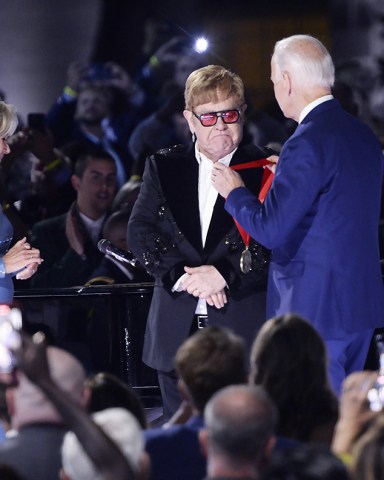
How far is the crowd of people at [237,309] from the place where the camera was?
11.4 ft

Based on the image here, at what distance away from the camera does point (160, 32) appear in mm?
11414

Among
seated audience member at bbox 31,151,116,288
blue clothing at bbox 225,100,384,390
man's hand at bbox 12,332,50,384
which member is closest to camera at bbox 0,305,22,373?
man's hand at bbox 12,332,50,384

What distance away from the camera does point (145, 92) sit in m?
11.2

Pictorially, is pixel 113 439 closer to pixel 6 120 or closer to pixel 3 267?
pixel 3 267

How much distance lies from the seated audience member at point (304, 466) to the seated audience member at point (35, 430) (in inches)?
24.9

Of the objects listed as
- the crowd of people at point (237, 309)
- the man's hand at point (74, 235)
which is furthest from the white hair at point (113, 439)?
the man's hand at point (74, 235)

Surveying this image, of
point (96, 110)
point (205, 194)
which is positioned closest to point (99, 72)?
point (96, 110)

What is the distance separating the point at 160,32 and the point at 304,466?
336 inches

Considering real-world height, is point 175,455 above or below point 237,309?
below

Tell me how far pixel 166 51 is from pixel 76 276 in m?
3.55

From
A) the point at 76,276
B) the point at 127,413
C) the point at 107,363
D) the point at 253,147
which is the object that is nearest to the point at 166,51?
the point at 76,276

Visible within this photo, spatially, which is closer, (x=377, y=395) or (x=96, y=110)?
(x=377, y=395)

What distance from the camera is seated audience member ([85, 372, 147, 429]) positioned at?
404 cm

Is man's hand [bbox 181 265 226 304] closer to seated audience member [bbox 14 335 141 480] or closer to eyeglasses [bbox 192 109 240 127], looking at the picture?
eyeglasses [bbox 192 109 240 127]
